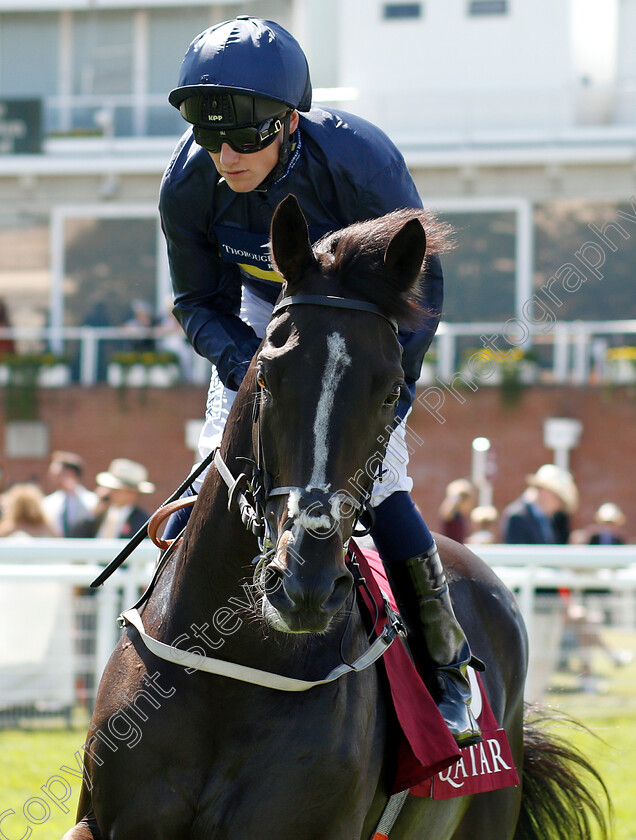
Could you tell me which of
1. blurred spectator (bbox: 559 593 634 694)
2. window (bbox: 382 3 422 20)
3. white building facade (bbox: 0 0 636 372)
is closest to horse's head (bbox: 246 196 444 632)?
blurred spectator (bbox: 559 593 634 694)

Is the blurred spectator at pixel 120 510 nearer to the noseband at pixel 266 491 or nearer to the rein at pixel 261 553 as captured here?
the rein at pixel 261 553

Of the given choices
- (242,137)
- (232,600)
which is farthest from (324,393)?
(242,137)

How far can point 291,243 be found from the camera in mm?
2822

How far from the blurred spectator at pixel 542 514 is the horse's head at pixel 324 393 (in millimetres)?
7516

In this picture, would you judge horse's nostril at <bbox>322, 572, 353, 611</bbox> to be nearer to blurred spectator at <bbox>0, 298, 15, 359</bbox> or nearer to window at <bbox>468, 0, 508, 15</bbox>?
blurred spectator at <bbox>0, 298, 15, 359</bbox>

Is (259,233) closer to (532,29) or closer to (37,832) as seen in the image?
(37,832)

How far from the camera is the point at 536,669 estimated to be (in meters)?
7.72

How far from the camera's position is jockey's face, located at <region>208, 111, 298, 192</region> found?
10.4 feet

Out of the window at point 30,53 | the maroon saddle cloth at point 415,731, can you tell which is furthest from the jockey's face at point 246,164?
the window at point 30,53

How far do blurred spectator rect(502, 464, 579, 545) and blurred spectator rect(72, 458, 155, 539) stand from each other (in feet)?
10.6

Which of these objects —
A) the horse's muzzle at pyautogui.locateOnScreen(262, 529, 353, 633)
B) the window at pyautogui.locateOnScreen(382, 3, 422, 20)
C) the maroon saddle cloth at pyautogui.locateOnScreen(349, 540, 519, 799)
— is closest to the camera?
the horse's muzzle at pyautogui.locateOnScreen(262, 529, 353, 633)

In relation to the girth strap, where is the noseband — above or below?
above

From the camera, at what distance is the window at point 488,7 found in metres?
22.4

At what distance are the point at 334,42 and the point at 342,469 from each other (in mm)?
22805
